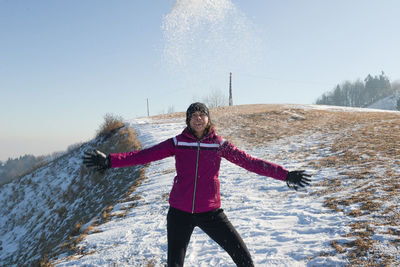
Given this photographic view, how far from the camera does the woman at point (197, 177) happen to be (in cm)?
286

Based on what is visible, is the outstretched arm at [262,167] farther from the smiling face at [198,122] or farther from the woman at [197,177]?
the smiling face at [198,122]

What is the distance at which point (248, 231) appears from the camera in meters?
5.26

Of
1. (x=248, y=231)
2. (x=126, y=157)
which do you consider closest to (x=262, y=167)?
(x=126, y=157)

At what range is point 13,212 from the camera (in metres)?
16.1

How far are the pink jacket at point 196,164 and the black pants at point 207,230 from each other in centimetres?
10

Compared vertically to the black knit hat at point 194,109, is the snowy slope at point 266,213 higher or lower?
lower

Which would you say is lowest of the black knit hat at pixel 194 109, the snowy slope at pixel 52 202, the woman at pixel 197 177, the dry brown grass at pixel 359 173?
the snowy slope at pixel 52 202

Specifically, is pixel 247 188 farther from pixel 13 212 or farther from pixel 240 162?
pixel 13 212

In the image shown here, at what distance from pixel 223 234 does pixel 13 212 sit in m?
18.7

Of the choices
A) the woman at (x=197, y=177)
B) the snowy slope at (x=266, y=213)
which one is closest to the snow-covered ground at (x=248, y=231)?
the snowy slope at (x=266, y=213)

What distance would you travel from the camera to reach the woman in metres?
2.86

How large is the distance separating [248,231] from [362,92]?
116911 mm

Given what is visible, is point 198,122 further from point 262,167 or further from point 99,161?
point 99,161

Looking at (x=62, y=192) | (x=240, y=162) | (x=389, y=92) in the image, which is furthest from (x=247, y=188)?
(x=389, y=92)
